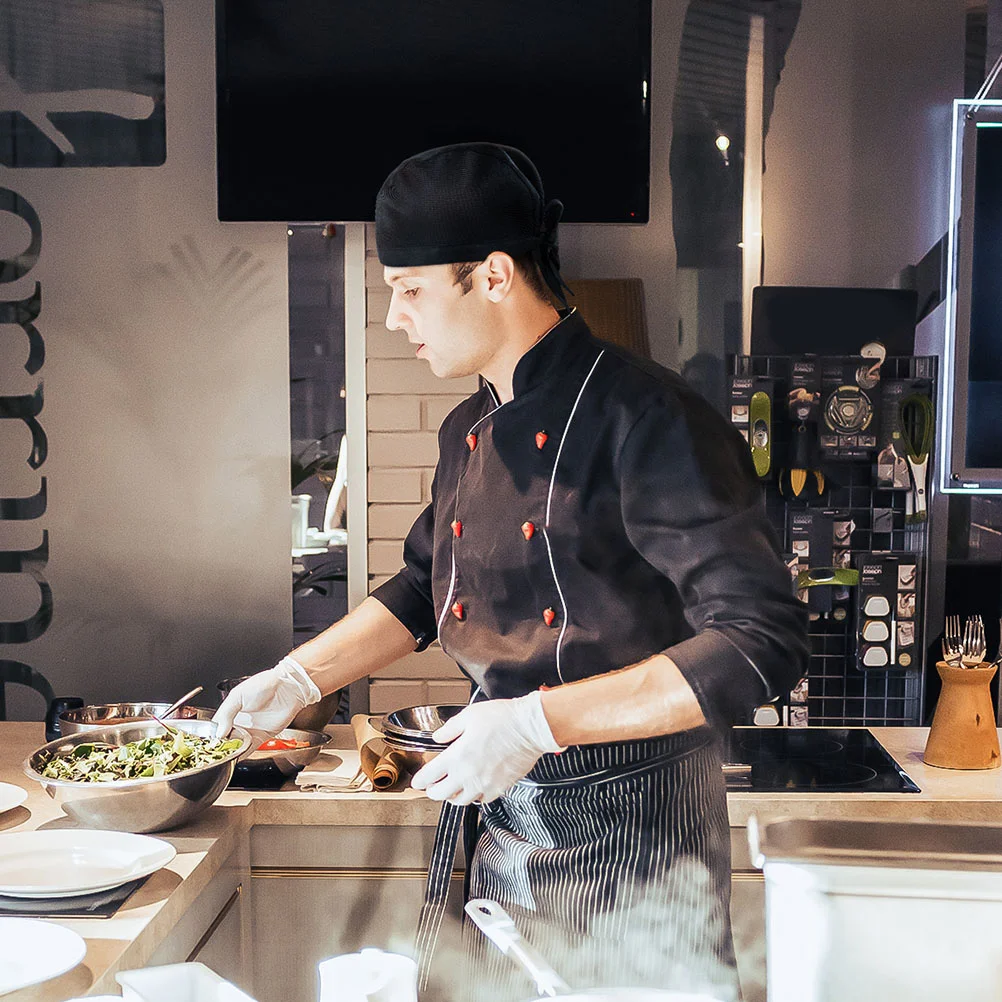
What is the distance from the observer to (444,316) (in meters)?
1.66

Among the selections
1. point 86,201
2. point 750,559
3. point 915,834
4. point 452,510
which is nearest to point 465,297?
point 452,510

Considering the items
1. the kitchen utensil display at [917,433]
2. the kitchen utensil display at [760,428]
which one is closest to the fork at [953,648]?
the kitchen utensil display at [917,433]

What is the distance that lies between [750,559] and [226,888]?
3.87ft

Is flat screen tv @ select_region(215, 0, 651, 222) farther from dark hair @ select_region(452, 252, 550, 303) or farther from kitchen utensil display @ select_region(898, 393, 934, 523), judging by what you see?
dark hair @ select_region(452, 252, 550, 303)

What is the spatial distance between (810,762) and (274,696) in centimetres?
116

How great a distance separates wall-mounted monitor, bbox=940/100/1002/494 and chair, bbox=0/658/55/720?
88.3 inches

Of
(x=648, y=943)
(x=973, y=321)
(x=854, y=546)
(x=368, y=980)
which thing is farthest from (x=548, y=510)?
(x=973, y=321)

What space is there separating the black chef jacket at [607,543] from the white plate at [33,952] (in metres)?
0.64

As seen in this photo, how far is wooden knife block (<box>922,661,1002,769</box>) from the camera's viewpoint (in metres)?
2.33

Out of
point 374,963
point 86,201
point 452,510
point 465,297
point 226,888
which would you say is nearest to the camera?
point 374,963

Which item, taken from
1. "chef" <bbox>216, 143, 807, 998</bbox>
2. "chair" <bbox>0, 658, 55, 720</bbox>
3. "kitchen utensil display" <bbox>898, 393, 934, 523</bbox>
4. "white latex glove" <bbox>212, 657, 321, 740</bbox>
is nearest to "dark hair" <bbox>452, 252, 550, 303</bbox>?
"chef" <bbox>216, 143, 807, 998</bbox>

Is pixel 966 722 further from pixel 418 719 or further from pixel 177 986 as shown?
pixel 177 986

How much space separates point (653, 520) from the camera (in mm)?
1505

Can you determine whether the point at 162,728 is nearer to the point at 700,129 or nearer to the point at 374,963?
the point at 374,963
